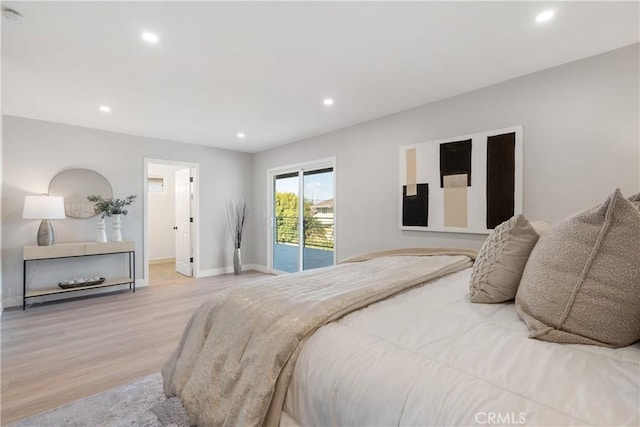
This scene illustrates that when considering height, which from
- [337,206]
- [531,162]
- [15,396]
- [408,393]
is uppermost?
[531,162]

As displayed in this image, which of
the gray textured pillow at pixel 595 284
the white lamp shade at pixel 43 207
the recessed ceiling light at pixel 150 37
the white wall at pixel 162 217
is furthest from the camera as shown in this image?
the white wall at pixel 162 217

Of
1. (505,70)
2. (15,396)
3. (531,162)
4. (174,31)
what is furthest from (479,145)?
(15,396)

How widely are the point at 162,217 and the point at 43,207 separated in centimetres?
345

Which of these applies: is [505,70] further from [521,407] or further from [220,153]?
[220,153]

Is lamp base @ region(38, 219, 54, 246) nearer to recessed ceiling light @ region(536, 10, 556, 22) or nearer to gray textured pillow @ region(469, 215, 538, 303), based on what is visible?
gray textured pillow @ region(469, 215, 538, 303)

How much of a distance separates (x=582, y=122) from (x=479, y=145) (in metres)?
0.76

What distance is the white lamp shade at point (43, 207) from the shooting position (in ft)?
11.3

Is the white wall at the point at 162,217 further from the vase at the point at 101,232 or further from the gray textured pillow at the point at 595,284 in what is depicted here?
the gray textured pillow at the point at 595,284

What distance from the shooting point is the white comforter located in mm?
618

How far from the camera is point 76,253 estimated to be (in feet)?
12.4

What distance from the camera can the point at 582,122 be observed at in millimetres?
2336

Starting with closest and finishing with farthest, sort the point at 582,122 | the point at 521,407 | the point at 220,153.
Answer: the point at 521,407 → the point at 582,122 → the point at 220,153

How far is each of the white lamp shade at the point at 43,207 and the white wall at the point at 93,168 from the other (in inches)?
16.0

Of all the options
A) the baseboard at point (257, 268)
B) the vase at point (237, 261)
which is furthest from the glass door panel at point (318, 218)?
the vase at point (237, 261)
